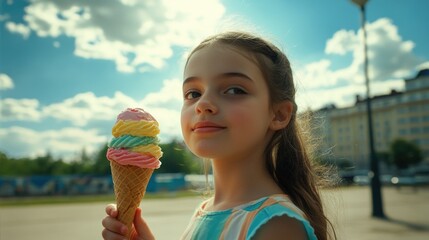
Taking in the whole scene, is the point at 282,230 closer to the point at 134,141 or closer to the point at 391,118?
the point at 134,141

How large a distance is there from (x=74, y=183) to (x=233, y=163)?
3603 cm

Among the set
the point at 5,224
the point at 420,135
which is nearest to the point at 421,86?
the point at 420,135

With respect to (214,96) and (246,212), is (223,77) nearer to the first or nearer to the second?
(214,96)

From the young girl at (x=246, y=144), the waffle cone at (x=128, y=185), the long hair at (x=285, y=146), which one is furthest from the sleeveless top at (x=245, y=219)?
the waffle cone at (x=128, y=185)

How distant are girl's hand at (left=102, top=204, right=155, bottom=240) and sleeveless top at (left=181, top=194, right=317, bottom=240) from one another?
0.27 m

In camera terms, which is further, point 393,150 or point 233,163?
point 393,150

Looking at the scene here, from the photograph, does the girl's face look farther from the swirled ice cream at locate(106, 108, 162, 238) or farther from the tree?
the tree

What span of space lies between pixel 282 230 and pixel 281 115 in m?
0.59

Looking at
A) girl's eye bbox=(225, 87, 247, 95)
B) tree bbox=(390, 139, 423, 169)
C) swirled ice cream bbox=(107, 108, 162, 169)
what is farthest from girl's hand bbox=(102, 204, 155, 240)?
tree bbox=(390, 139, 423, 169)

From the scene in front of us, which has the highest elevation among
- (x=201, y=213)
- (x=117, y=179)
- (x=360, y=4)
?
(x=360, y=4)

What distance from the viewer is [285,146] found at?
79.6 inches

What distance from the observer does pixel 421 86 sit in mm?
63812

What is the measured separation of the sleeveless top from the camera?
157 centimetres

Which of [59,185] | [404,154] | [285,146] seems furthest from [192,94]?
[404,154]
